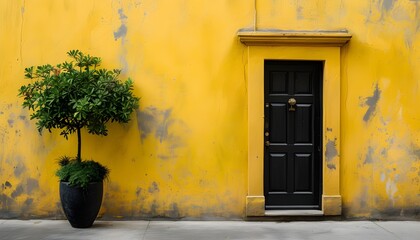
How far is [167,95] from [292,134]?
6.78 feet

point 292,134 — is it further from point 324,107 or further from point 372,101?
point 372,101

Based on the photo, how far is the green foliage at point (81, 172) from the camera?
7.13 metres

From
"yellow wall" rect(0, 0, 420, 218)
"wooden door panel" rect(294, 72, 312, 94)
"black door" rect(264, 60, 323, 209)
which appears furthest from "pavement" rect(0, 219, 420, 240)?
"wooden door panel" rect(294, 72, 312, 94)

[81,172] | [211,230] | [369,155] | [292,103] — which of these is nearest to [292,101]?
[292,103]

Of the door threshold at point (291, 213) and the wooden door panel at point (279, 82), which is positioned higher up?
the wooden door panel at point (279, 82)

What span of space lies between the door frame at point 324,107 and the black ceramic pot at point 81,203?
2.29 metres

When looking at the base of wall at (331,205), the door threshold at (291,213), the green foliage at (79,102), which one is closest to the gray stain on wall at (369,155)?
the base of wall at (331,205)

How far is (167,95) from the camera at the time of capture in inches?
315

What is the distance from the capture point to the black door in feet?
26.6

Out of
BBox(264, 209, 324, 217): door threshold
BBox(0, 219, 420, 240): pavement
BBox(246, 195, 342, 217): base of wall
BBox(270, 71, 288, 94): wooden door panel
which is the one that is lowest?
BBox(0, 219, 420, 240): pavement

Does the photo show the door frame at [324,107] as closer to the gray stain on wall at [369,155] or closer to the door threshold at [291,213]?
the door threshold at [291,213]

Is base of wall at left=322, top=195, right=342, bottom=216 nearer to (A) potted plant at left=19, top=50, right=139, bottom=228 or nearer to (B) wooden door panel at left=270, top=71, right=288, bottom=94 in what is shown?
(B) wooden door panel at left=270, top=71, right=288, bottom=94

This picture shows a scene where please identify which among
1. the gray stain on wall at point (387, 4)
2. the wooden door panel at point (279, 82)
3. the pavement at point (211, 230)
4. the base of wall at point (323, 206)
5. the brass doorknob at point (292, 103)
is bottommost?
the pavement at point (211, 230)

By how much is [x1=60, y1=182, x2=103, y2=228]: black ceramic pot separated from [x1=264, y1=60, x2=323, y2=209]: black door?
8.61 feet
